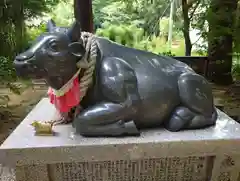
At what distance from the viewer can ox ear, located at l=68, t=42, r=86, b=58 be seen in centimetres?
118

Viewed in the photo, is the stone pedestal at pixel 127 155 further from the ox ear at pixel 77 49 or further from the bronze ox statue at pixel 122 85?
the ox ear at pixel 77 49

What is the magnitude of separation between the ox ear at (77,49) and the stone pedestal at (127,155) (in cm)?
38

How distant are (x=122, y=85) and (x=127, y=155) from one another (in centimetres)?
32

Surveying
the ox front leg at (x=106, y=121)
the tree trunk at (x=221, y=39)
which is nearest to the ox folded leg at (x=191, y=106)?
the ox front leg at (x=106, y=121)

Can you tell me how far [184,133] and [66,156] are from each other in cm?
57

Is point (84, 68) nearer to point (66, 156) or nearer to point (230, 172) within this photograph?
point (66, 156)

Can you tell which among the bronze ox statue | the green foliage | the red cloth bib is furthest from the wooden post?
the red cloth bib

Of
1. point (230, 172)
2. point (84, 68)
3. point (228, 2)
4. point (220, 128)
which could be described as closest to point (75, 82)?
point (84, 68)

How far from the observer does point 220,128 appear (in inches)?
53.7

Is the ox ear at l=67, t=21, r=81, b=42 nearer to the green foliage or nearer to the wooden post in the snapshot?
the wooden post

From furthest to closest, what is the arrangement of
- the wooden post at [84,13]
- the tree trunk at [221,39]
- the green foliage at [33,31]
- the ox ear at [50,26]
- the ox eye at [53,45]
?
the green foliage at [33,31]
the tree trunk at [221,39]
the wooden post at [84,13]
the ox ear at [50,26]
the ox eye at [53,45]

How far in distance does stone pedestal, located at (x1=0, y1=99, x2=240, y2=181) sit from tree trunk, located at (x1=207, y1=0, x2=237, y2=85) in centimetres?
187

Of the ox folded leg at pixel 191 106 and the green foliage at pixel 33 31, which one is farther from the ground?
the green foliage at pixel 33 31

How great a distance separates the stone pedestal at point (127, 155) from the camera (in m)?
1.19
